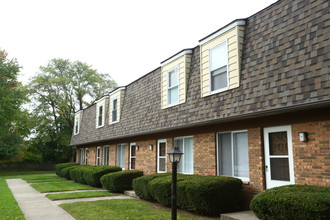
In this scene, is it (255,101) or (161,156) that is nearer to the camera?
(255,101)

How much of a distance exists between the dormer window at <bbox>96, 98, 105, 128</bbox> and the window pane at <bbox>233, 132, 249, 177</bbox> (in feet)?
39.3

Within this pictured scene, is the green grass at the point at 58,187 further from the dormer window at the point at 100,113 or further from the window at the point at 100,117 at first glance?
the window at the point at 100,117

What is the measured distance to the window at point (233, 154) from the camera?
326 inches

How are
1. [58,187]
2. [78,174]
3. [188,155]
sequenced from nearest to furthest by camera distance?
[188,155] → [58,187] → [78,174]

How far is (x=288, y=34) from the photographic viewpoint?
6.83 m

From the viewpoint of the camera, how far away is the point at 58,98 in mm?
37062

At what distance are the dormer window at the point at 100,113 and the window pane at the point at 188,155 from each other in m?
9.29

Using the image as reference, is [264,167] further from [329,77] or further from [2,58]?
[2,58]

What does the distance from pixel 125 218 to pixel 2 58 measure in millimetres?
22705

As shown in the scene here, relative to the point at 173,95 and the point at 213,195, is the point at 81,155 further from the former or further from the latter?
the point at 213,195

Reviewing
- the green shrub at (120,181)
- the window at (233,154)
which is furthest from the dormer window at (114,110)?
the window at (233,154)

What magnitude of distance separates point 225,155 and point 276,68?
3.31 metres

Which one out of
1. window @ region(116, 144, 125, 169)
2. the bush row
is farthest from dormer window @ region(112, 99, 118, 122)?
the bush row

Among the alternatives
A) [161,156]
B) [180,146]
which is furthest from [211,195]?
[161,156]
